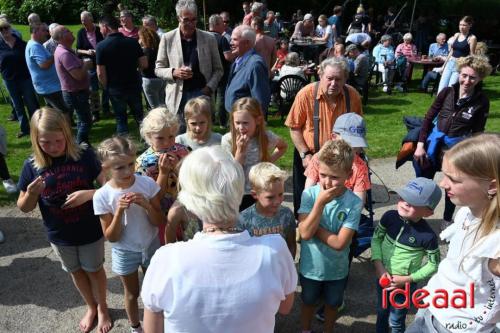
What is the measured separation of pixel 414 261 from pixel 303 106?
65.8 inches

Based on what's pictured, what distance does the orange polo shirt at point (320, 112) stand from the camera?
3.66 meters

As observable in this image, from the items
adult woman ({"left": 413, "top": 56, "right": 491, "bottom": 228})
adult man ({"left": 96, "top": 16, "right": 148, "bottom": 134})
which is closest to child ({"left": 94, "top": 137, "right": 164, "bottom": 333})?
adult woman ({"left": 413, "top": 56, "right": 491, "bottom": 228})

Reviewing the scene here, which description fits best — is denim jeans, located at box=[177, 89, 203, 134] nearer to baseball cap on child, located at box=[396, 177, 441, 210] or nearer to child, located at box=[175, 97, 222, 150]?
child, located at box=[175, 97, 222, 150]

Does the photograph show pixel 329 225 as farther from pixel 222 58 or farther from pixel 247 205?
pixel 222 58

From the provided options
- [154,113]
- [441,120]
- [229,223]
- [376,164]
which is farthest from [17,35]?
[229,223]

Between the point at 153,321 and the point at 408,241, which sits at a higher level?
the point at 153,321

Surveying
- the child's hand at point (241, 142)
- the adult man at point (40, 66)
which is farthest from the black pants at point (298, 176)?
the adult man at point (40, 66)

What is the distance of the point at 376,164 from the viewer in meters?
6.29

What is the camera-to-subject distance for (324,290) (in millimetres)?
2846

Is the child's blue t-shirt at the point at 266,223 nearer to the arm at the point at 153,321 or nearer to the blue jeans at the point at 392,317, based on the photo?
the blue jeans at the point at 392,317

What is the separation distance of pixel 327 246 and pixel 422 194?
2.16ft

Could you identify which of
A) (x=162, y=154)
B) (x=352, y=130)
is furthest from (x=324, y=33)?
(x=162, y=154)

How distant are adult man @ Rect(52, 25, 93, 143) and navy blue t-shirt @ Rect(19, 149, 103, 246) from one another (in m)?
4.05

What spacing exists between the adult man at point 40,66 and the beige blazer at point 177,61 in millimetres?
2510
